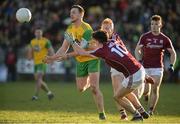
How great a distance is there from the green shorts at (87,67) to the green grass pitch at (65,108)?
1185 millimetres

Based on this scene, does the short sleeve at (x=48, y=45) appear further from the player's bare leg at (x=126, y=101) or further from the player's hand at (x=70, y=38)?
the player's bare leg at (x=126, y=101)

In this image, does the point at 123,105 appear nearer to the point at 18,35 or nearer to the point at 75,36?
the point at 75,36

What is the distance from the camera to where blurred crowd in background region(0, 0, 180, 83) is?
36.4 m


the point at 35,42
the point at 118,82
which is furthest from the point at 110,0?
the point at 118,82

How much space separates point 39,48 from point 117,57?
1141 cm

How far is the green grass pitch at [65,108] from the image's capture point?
16184mm

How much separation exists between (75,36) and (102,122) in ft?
9.65

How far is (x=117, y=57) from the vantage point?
1487 cm

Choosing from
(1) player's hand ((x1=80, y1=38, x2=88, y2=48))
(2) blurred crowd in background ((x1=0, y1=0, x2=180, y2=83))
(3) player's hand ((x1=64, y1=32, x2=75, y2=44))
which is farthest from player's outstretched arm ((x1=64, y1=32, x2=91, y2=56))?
(2) blurred crowd in background ((x1=0, y1=0, x2=180, y2=83))

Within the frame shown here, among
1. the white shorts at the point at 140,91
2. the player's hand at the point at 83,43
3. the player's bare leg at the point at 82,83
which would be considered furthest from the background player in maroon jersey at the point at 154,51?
the player's hand at the point at 83,43

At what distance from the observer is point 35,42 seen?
25.8 m

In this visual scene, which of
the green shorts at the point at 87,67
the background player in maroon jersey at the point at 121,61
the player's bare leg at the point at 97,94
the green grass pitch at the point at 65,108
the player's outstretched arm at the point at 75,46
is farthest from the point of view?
the green shorts at the point at 87,67

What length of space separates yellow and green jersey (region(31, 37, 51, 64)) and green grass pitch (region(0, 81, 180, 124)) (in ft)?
5.39

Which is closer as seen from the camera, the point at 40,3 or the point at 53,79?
the point at 53,79
